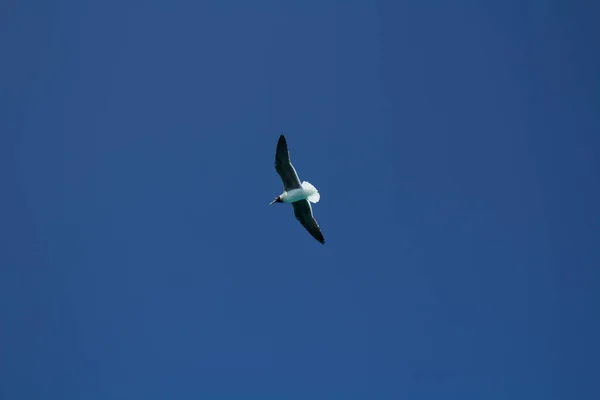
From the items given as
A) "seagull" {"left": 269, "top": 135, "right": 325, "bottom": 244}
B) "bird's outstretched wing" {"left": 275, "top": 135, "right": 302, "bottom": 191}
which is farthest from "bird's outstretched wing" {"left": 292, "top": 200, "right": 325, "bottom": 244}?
"bird's outstretched wing" {"left": 275, "top": 135, "right": 302, "bottom": 191}

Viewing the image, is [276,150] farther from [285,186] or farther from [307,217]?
[307,217]

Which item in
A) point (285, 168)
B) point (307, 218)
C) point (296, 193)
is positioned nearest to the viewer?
point (285, 168)

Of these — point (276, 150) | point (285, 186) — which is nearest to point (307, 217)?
point (285, 186)

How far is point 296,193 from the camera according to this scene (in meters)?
25.0

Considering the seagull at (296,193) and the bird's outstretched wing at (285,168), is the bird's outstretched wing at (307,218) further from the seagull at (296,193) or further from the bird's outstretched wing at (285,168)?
the bird's outstretched wing at (285,168)

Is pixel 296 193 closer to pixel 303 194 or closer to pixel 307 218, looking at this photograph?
pixel 303 194

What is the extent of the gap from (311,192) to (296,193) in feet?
1.87

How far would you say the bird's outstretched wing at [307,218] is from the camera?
25.9 meters

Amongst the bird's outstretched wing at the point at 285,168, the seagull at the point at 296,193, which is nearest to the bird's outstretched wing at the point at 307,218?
the seagull at the point at 296,193

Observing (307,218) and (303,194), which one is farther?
(307,218)

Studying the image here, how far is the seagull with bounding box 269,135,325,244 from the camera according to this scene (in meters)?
24.0

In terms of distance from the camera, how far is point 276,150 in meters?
23.9

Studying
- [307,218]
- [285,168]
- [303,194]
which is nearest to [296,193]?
[303,194]

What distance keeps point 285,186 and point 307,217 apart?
1652mm
